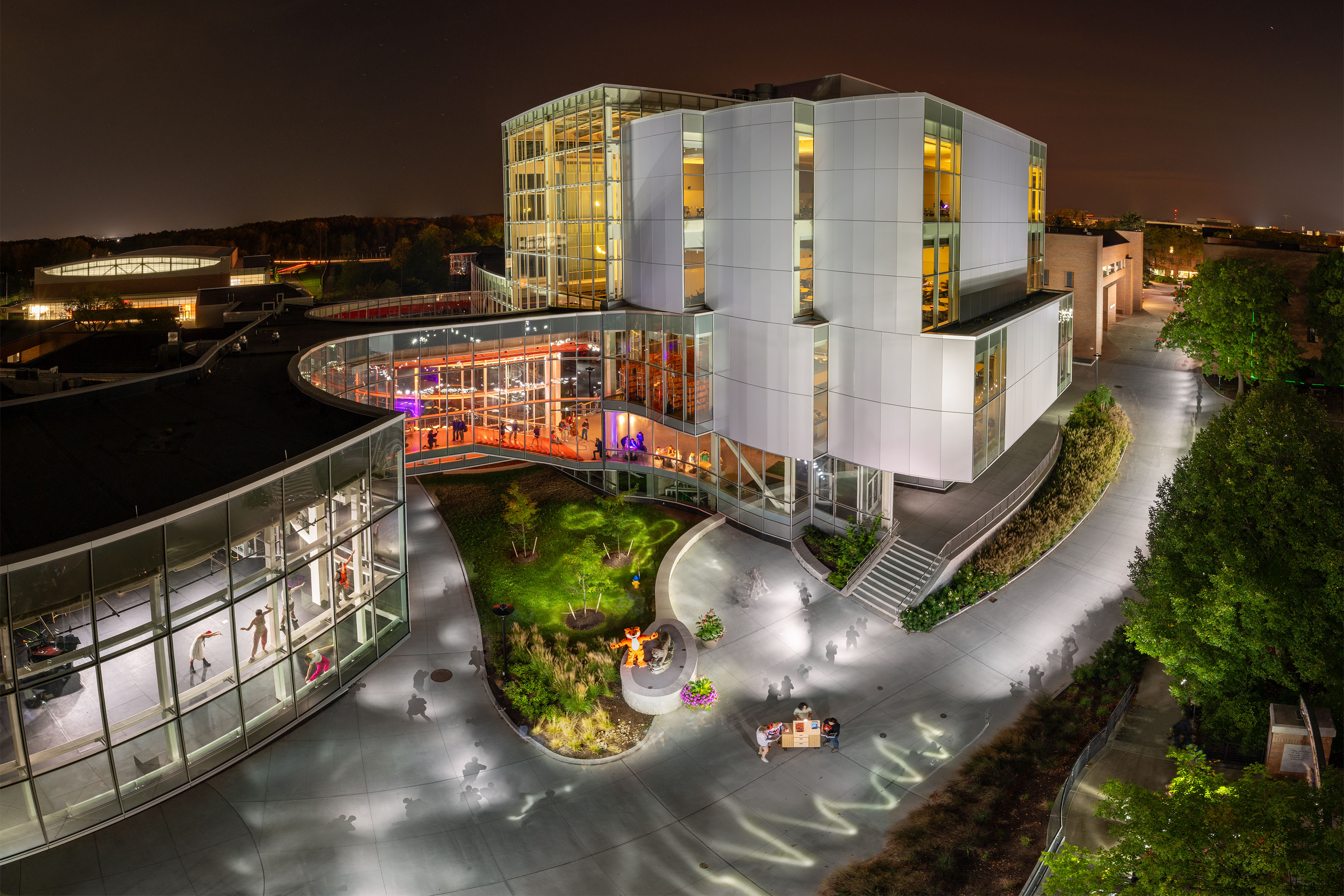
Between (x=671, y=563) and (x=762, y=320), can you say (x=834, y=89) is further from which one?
(x=671, y=563)

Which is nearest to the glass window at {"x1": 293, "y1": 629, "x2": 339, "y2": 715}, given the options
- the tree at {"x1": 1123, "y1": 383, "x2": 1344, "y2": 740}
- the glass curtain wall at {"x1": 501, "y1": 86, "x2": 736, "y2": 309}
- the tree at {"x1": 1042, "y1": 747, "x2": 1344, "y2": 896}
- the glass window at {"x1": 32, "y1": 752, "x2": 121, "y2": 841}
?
the glass window at {"x1": 32, "y1": 752, "x2": 121, "y2": 841}

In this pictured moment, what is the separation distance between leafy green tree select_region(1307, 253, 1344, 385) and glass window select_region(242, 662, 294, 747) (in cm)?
4390

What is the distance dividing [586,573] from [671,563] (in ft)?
13.4

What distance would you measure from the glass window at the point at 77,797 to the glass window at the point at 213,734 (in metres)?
1.30

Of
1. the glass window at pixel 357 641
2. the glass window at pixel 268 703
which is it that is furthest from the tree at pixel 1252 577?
the glass window at pixel 268 703

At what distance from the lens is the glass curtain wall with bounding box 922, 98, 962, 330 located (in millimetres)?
29047

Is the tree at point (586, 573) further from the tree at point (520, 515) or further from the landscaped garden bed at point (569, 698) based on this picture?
the landscaped garden bed at point (569, 698)

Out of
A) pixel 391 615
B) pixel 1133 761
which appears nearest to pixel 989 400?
pixel 1133 761

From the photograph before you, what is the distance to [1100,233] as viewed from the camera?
65250 mm

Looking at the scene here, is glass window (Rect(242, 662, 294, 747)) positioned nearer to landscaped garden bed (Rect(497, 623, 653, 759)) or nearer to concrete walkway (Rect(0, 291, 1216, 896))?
concrete walkway (Rect(0, 291, 1216, 896))

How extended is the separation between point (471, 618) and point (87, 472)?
13350 millimetres

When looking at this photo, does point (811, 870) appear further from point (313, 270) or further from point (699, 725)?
point (313, 270)

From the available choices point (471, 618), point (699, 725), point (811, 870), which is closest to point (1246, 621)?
point (811, 870)

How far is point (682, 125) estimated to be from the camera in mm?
32844
